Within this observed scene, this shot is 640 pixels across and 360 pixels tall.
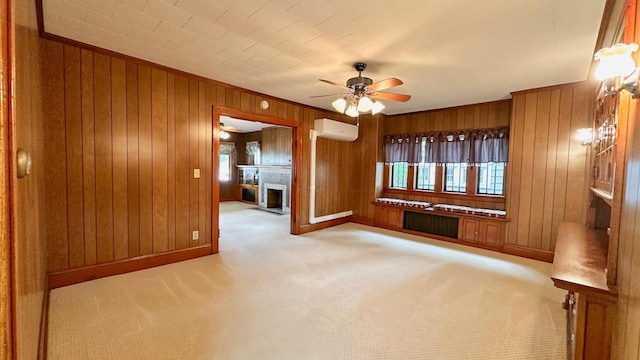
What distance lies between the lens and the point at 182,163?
3605mm

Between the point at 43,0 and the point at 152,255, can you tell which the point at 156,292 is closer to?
the point at 152,255

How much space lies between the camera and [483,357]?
1.91 metres

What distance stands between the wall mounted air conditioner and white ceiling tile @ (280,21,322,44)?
2651mm

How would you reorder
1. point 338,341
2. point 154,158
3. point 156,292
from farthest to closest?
point 154,158
point 156,292
point 338,341

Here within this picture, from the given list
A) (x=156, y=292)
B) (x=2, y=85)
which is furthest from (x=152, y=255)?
(x=2, y=85)

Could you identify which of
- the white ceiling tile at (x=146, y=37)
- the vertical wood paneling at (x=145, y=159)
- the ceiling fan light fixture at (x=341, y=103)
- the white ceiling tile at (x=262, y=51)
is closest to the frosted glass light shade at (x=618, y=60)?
the ceiling fan light fixture at (x=341, y=103)

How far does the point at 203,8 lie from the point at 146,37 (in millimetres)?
884

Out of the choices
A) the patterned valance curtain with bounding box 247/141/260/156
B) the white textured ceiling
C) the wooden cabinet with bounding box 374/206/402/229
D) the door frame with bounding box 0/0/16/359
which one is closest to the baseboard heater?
the wooden cabinet with bounding box 374/206/402/229

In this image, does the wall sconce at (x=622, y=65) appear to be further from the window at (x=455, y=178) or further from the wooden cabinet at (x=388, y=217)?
the wooden cabinet at (x=388, y=217)

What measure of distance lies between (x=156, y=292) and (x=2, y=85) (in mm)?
2730

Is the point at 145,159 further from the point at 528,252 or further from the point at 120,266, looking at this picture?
the point at 528,252

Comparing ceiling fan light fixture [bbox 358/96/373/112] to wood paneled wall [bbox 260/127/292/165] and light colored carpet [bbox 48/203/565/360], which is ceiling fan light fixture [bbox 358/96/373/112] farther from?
wood paneled wall [bbox 260/127/292/165]

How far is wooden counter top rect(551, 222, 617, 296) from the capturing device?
151 cm

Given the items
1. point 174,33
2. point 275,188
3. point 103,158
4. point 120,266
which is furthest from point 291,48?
point 275,188
